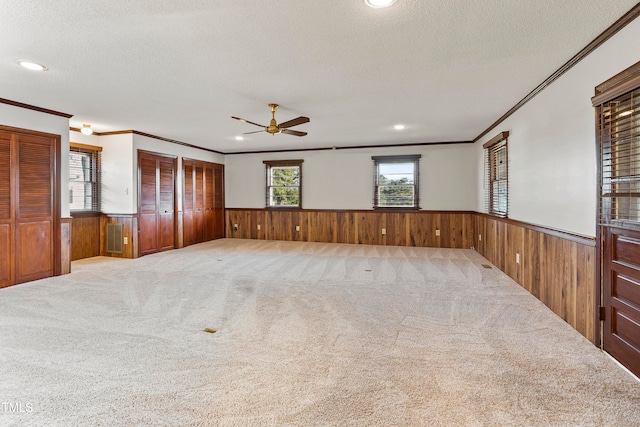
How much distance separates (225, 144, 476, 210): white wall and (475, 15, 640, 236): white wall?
2906mm

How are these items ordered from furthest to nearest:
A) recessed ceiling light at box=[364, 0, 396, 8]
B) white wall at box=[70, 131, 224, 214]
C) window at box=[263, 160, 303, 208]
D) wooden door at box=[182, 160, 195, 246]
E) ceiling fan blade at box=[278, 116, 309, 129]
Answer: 1. window at box=[263, 160, 303, 208]
2. wooden door at box=[182, 160, 195, 246]
3. white wall at box=[70, 131, 224, 214]
4. ceiling fan blade at box=[278, 116, 309, 129]
5. recessed ceiling light at box=[364, 0, 396, 8]

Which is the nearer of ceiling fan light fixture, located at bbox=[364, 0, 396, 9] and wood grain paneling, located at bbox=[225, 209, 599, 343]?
ceiling fan light fixture, located at bbox=[364, 0, 396, 9]

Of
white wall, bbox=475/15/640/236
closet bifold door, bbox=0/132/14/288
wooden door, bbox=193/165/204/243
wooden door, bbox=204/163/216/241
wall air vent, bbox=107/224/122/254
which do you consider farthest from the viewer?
wooden door, bbox=204/163/216/241

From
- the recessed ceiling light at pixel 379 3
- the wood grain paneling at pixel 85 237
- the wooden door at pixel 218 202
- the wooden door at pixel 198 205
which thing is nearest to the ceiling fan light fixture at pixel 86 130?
the wood grain paneling at pixel 85 237

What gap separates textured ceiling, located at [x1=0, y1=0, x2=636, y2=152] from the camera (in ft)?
6.98

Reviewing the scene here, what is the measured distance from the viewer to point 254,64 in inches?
117

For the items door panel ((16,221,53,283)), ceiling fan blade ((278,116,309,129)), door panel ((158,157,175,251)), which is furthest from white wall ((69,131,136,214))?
ceiling fan blade ((278,116,309,129))

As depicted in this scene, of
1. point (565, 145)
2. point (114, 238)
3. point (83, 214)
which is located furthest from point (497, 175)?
point (83, 214)

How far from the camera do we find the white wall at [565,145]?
2.43m

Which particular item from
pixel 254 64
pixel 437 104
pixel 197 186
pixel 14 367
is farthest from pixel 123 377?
pixel 197 186

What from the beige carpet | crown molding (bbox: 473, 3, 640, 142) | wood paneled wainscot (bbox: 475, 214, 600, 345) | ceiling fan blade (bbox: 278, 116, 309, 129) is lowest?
the beige carpet

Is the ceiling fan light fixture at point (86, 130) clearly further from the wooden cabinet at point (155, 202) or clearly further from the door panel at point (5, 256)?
the door panel at point (5, 256)

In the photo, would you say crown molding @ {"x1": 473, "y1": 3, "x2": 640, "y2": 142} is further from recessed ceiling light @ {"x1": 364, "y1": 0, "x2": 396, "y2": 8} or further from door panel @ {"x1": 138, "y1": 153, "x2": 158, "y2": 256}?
door panel @ {"x1": 138, "y1": 153, "x2": 158, "y2": 256}

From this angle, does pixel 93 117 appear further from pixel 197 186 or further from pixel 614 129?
pixel 614 129
